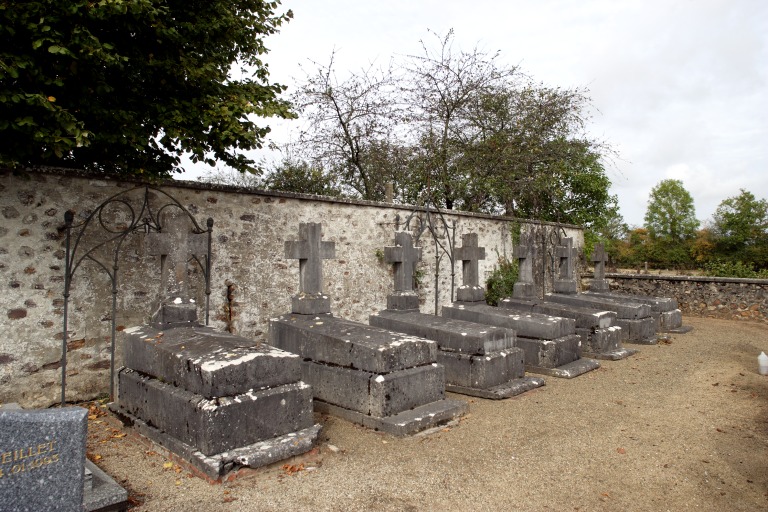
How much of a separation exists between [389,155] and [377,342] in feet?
35.9

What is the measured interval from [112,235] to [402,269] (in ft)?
12.3

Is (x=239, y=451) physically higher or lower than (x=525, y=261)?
lower

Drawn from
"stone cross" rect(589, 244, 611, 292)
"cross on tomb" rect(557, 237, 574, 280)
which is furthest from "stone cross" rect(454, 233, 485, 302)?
"stone cross" rect(589, 244, 611, 292)

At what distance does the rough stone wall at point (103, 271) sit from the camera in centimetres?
552

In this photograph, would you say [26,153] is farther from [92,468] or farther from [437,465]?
[437,465]

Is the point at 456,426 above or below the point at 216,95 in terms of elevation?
below

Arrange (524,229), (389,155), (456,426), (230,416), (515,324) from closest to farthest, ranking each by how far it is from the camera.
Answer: (230,416) → (456,426) → (515,324) → (524,229) → (389,155)

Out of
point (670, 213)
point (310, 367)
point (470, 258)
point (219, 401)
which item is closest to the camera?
point (219, 401)

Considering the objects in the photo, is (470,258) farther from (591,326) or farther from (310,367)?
(310,367)

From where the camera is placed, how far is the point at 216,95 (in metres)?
6.30

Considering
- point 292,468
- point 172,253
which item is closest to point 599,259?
point 172,253

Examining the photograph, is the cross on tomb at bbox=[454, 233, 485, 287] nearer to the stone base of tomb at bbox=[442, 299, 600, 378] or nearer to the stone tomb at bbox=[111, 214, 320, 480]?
the stone base of tomb at bbox=[442, 299, 600, 378]

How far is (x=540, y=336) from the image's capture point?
736 cm

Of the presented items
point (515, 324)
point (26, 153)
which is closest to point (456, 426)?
point (515, 324)
